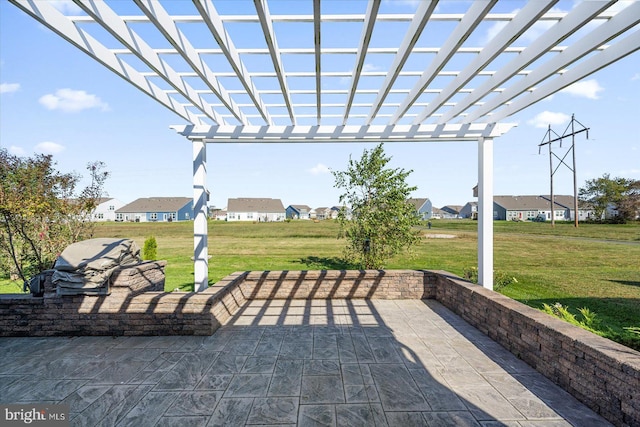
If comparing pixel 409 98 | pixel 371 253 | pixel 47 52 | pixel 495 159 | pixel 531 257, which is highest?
pixel 47 52

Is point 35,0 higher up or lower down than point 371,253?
higher up

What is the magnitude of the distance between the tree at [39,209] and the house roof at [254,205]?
51995mm

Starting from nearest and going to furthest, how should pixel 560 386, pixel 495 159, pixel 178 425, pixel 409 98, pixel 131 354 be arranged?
pixel 178 425
pixel 560 386
pixel 131 354
pixel 409 98
pixel 495 159

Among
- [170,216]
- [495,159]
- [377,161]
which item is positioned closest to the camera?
[495,159]

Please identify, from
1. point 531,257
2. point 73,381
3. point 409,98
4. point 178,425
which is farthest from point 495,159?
point 531,257

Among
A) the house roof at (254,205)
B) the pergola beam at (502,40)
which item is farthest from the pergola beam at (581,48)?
the house roof at (254,205)

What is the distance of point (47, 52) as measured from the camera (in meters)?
5.23

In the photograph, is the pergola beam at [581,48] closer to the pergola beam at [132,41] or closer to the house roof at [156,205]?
the pergola beam at [132,41]

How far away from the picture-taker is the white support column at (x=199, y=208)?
18.5 feet

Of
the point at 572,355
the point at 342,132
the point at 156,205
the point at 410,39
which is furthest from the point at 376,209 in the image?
the point at 156,205

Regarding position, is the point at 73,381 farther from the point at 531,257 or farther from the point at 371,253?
the point at 531,257

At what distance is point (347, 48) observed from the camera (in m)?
3.32

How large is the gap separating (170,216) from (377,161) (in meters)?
52.9

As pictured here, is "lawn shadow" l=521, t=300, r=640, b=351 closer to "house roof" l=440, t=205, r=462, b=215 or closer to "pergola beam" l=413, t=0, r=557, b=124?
"pergola beam" l=413, t=0, r=557, b=124
